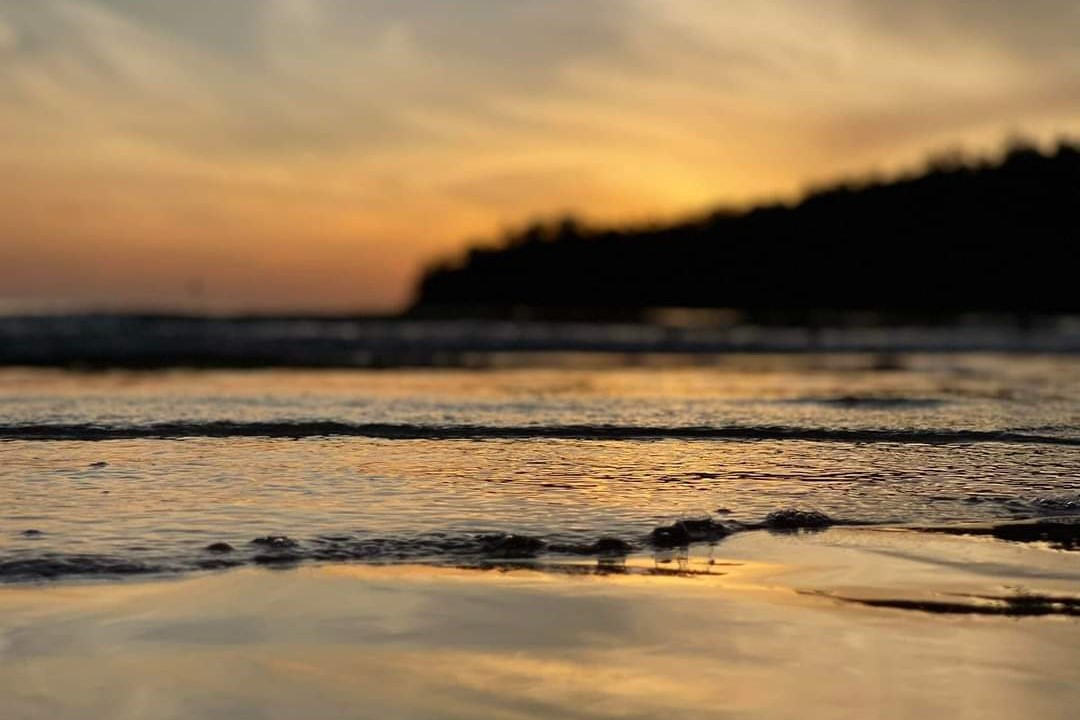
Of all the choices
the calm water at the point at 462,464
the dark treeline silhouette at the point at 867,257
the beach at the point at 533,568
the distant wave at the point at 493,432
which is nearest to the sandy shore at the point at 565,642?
the beach at the point at 533,568

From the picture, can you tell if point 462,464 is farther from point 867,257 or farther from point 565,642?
point 867,257

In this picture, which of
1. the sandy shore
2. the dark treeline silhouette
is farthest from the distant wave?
the dark treeline silhouette

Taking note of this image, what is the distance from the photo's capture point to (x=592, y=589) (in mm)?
4465

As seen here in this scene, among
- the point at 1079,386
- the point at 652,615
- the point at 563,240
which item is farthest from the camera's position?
the point at 563,240

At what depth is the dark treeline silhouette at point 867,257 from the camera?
1882 inches

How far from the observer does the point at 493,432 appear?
30.5 ft

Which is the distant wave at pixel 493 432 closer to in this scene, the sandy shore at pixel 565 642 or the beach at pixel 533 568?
the beach at pixel 533 568

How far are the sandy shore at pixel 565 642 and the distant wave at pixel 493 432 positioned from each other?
4142 millimetres

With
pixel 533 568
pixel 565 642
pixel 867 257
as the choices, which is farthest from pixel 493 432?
pixel 867 257

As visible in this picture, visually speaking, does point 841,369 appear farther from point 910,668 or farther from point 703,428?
point 910,668

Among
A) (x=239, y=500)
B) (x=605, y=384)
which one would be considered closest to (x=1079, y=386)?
(x=605, y=384)

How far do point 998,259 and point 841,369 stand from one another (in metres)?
33.8

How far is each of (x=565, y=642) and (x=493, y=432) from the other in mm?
5535

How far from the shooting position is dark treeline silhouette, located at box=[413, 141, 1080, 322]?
47812mm
